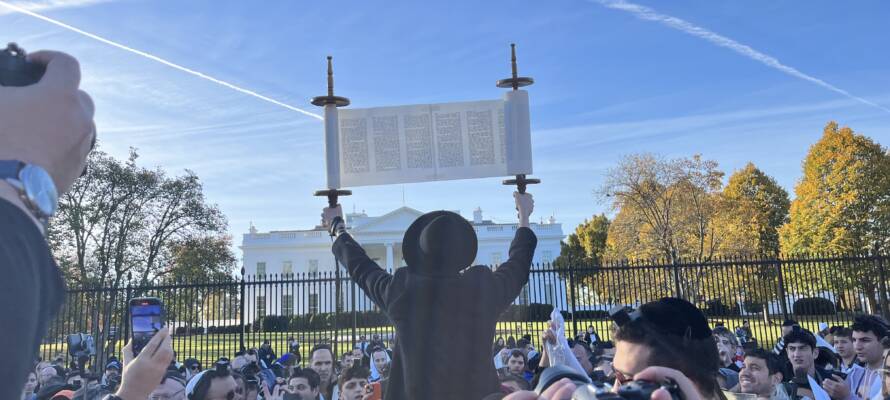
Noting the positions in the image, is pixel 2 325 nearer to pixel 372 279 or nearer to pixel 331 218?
pixel 372 279

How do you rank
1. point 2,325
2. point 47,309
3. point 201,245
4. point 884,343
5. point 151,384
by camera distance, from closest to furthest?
1. point 2,325
2. point 47,309
3. point 151,384
4. point 884,343
5. point 201,245

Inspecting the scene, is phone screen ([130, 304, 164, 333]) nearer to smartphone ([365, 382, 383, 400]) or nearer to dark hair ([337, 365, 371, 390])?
smartphone ([365, 382, 383, 400])

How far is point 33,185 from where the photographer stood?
1.19 metres

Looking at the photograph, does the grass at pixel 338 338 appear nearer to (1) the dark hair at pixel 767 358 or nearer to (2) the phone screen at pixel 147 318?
(1) the dark hair at pixel 767 358

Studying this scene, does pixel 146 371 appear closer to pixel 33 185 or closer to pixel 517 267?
pixel 33 185

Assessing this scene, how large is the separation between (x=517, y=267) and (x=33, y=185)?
241 cm

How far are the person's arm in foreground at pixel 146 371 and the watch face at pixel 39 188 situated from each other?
0.62m

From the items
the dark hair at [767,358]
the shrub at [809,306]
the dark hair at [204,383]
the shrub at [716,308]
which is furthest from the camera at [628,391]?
the shrub at [716,308]

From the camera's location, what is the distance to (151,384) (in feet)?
5.61

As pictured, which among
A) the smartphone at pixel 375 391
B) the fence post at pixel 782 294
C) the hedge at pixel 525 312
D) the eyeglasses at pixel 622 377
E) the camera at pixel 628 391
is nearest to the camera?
the camera at pixel 628 391

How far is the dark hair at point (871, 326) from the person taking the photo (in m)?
5.98

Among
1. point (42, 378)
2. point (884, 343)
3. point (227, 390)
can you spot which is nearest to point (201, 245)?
point (42, 378)

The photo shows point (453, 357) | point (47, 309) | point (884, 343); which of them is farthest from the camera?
point (884, 343)

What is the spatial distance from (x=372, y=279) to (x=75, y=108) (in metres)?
1.94
